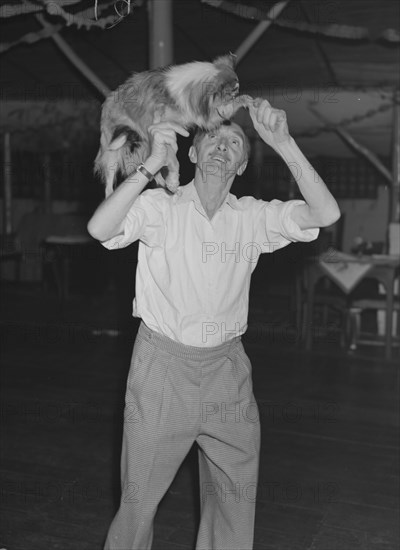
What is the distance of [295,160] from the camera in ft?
5.86

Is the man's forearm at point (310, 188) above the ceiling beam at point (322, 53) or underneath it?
underneath

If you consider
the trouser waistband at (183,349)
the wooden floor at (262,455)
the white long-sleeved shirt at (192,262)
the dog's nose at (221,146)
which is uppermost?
the dog's nose at (221,146)

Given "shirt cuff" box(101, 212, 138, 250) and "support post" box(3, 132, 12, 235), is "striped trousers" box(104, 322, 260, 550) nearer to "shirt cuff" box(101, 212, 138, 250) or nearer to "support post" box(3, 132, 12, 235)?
"shirt cuff" box(101, 212, 138, 250)

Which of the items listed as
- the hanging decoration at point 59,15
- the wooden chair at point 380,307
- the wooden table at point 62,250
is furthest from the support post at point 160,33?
the wooden table at point 62,250

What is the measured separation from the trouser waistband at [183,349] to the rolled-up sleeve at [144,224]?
237mm

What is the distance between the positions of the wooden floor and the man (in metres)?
0.78

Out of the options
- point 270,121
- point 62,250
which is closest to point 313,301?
point 62,250

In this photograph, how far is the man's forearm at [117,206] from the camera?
68.3 inches

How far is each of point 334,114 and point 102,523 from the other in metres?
5.07

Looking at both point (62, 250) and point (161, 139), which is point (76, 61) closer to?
point (62, 250)

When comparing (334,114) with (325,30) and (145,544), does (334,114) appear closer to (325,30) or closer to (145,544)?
(325,30)

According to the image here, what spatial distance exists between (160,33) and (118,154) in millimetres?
2767

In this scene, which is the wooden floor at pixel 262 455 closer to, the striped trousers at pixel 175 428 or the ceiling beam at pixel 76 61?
the striped trousers at pixel 175 428

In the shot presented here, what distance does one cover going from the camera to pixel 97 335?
6.32 metres
